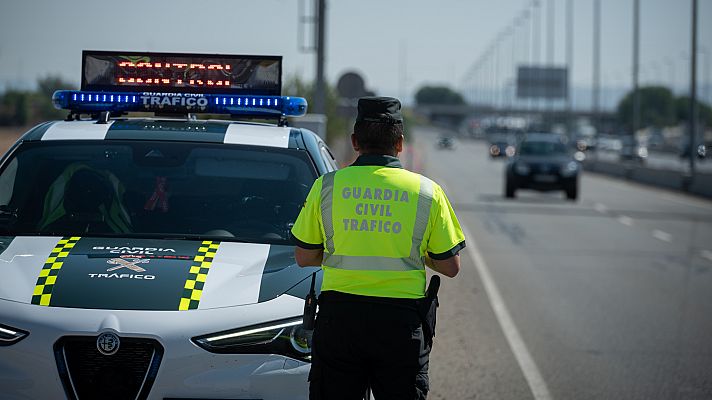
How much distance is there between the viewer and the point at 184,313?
4559 mm

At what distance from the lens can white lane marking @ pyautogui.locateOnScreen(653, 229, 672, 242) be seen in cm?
2067

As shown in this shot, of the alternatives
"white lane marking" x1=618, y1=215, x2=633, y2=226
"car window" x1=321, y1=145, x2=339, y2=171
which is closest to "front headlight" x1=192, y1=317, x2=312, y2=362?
"car window" x1=321, y1=145, x2=339, y2=171

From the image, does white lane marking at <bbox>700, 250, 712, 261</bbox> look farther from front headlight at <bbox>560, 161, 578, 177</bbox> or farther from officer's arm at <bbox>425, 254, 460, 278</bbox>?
officer's arm at <bbox>425, 254, 460, 278</bbox>

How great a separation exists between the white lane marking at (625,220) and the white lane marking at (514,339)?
8.95 metres

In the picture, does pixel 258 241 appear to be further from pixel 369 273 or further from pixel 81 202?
pixel 369 273

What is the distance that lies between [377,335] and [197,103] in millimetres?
2610

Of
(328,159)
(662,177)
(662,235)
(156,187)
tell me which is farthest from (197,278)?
(662,177)

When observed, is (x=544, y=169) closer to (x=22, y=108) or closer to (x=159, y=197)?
(x=159, y=197)

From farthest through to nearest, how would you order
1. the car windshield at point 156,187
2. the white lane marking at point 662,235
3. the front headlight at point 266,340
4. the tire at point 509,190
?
the tire at point 509,190, the white lane marking at point 662,235, the car windshield at point 156,187, the front headlight at point 266,340

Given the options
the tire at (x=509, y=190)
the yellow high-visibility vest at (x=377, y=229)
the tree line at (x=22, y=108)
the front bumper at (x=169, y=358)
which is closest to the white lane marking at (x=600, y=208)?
the tire at (x=509, y=190)

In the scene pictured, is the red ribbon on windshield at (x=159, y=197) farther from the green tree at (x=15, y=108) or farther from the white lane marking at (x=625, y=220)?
the green tree at (x=15, y=108)

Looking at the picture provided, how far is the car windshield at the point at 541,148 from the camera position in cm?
3247

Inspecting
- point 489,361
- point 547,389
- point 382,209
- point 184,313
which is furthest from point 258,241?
point 489,361

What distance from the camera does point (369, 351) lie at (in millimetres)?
4082
